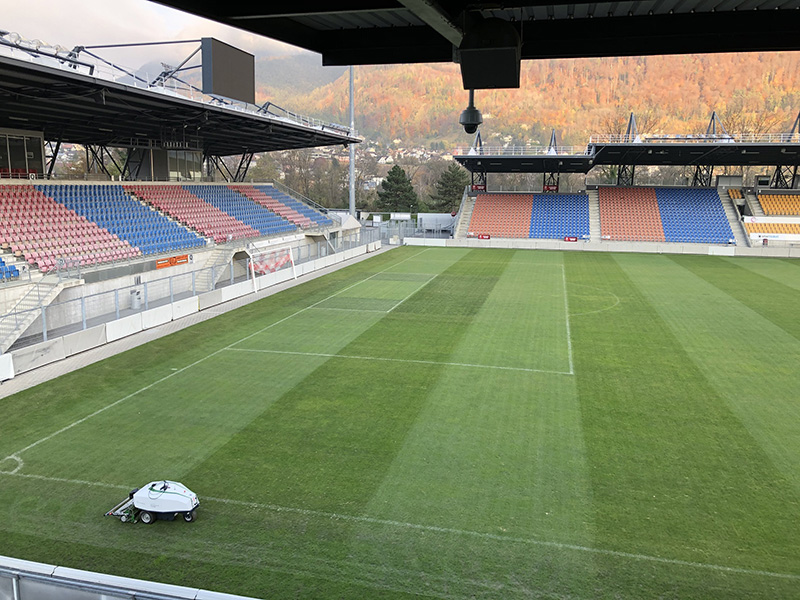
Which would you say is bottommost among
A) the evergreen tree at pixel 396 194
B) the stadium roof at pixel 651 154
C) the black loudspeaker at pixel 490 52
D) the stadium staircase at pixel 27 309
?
the stadium staircase at pixel 27 309

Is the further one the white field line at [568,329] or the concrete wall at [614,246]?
the concrete wall at [614,246]

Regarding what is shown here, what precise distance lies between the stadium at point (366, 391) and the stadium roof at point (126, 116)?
0.71 ft

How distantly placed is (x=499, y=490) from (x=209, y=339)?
1184 cm

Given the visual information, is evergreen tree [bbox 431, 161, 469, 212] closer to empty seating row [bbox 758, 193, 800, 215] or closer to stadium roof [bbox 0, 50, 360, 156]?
stadium roof [bbox 0, 50, 360, 156]

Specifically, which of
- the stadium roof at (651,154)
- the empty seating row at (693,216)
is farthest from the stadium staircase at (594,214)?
the empty seating row at (693,216)

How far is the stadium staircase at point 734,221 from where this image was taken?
4372cm

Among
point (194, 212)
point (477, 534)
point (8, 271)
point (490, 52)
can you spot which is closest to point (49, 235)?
point (8, 271)

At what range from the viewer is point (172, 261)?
2389cm

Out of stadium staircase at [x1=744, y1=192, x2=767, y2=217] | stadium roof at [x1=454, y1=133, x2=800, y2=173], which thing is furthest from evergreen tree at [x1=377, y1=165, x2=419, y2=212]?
stadium staircase at [x1=744, y1=192, x2=767, y2=217]

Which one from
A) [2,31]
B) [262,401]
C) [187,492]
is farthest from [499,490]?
[2,31]

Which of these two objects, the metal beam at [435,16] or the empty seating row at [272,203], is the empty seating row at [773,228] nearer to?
the empty seating row at [272,203]

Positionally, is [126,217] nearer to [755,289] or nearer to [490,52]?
[490,52]

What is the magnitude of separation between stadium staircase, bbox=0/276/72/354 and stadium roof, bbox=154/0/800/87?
489 inches

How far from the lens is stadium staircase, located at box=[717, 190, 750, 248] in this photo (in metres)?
43.7
